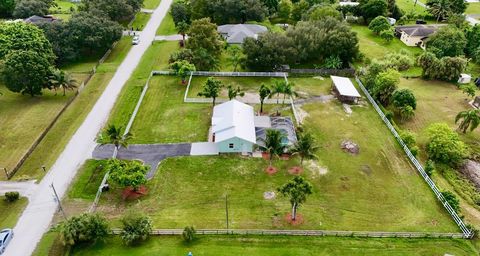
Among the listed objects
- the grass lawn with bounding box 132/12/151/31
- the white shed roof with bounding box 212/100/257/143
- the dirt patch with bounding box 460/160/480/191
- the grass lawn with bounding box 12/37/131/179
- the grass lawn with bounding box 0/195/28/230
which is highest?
the grass lawn with bounding box 132/12/151/31

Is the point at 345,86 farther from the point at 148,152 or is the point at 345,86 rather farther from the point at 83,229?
the point at 83,229

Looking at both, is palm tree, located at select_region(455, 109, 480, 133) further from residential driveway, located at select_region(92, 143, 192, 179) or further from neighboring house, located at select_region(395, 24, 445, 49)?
residential driveway, located at select_region(92, 143, 192, 179)

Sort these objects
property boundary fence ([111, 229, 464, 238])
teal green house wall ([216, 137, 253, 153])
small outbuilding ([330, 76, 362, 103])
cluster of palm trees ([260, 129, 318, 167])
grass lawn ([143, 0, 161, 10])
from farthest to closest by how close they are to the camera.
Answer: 1. grass lawn ([143, 0, 161, 10])
2. small outbuilding ([330, 76, 362, 103])
3. teal green house wall ([216, 137, 253, 153])
4. cluster of palm trees ([260, 129, 318, 167])
5. property boundary fence ([111, 229, 464, 238])

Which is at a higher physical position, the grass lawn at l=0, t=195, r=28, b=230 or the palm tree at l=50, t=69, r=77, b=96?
the palm tree at l=50, t=69, r=77, b=96

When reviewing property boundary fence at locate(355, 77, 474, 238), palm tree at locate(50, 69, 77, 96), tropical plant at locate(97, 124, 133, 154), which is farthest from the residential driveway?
property boundary fence at locate(355, 77, 474, 238)

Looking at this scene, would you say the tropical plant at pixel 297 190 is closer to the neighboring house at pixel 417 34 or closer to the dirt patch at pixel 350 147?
the dirt patch at pixel 350 147

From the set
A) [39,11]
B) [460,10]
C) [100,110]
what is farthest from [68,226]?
[460,10]
